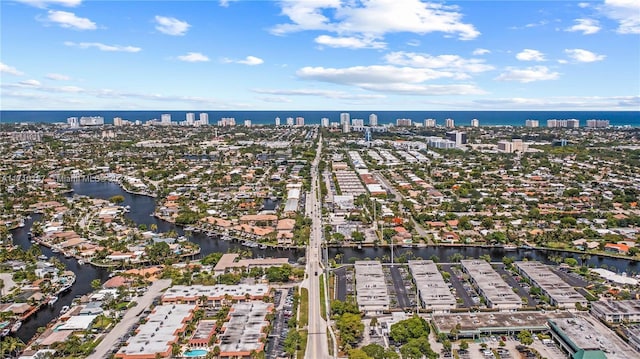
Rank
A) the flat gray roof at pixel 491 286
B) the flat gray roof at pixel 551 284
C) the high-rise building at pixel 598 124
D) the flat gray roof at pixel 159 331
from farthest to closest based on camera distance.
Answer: the high-rise building at pixel 598 124 → the flat gray roof at pixel 551 284 → the flat gray roof at pixel 491 286 → the flat gray roof at pixel 159 331

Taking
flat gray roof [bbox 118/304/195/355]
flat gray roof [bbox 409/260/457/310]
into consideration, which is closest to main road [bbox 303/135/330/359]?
flat gray roof [bbox 409/260/457/310]

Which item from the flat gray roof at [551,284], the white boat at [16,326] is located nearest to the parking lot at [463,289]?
the flat gray roof at [551,284]

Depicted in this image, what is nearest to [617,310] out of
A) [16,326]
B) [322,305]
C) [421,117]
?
[322,305]

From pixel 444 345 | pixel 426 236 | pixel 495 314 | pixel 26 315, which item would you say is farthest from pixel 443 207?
pixel 26 315

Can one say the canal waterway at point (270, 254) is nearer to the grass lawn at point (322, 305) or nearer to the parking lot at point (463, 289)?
the parking lot at point (463, 289)

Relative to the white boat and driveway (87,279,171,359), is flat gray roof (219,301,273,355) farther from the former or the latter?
the white boat

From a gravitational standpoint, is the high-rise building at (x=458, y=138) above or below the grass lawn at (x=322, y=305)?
Answer: above

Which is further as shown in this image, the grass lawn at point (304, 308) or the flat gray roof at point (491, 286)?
the flat gray roof at point (491, 286)
